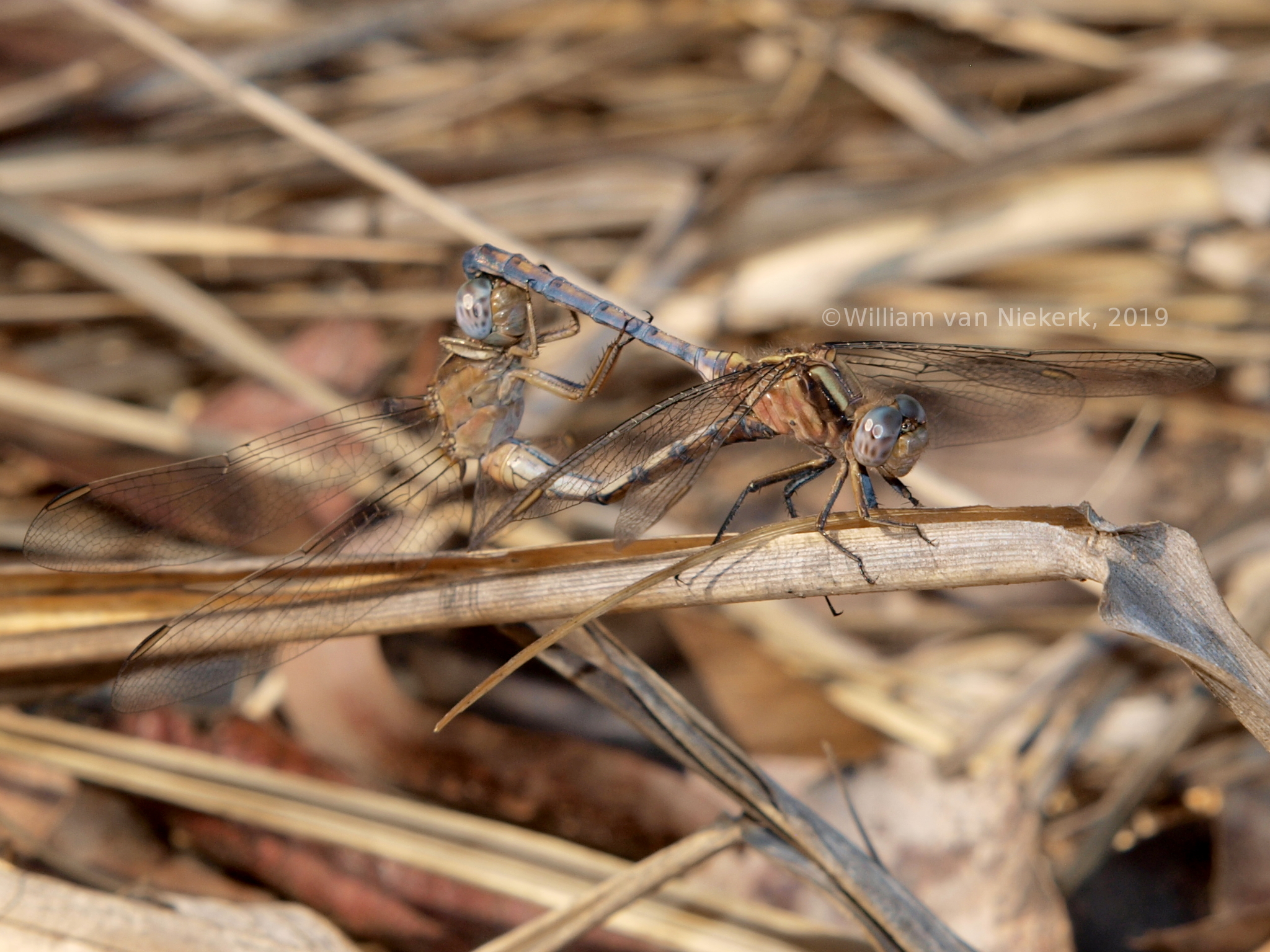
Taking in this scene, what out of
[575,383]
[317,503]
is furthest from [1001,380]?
[317,503]

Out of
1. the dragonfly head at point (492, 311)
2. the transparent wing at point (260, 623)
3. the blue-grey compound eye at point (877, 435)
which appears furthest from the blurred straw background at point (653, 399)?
the dragonfly head at point (492, 311)

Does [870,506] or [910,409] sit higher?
[910,409]

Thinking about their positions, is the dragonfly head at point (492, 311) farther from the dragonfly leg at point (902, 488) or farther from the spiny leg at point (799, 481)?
the dragonfly leg at point (902, 488)

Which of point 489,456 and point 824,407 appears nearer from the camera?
point 824,407

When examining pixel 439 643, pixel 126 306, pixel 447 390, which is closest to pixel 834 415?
pixel 447 390

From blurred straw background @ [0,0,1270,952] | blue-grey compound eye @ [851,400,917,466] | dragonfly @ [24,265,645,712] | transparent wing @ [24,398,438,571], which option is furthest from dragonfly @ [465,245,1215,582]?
transparent wing @ [24,398,438,571]

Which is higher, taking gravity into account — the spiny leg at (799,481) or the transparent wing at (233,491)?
the spiny leg at (799,481)

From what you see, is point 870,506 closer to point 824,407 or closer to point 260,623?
point 824,407
